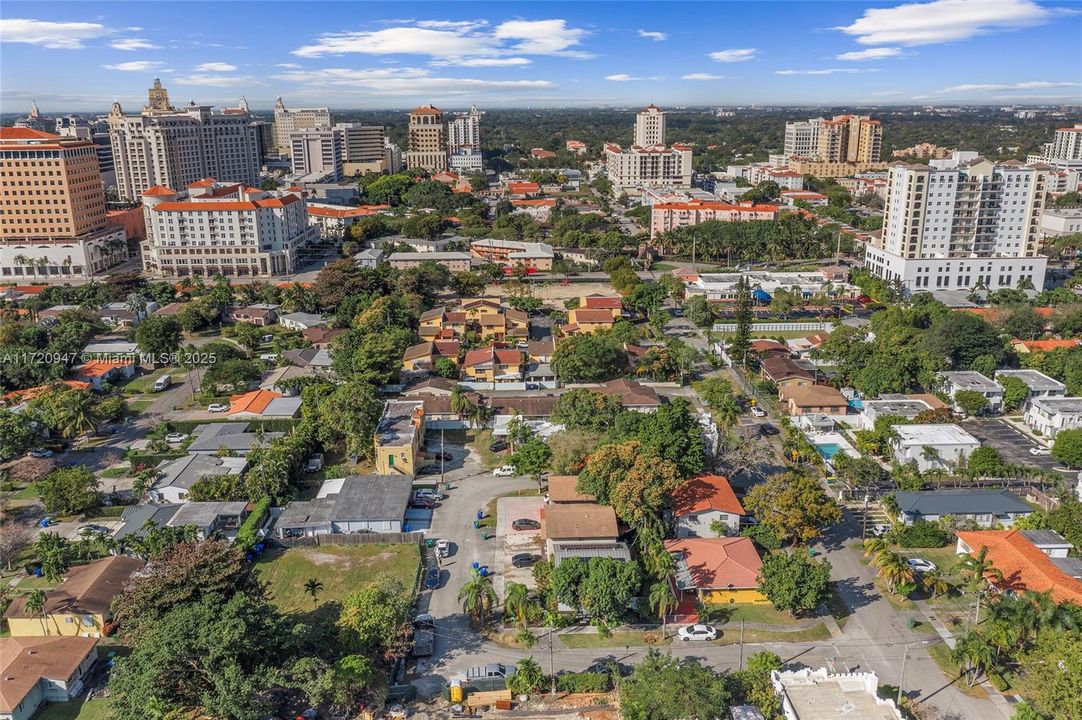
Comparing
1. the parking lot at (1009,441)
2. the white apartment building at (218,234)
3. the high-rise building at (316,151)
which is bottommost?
the parking lot at (1009,441)

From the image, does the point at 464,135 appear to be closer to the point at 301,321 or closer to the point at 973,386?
the point at 301,321

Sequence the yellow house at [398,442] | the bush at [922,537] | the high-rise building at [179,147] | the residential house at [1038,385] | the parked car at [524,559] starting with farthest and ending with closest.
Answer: the high-rise building at [179,147] → the residential house at [1038,385] → the yellow house at [398,442] → the bush at [922,537] → the parked car at [524,559]

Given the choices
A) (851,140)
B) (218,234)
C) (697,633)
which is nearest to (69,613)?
(697,633)

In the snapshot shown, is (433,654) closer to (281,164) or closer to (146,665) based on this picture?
(146,665)

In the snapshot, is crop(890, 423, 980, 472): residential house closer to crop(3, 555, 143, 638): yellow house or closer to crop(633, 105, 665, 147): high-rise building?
crop(3, 555, 143, 638): yellow house

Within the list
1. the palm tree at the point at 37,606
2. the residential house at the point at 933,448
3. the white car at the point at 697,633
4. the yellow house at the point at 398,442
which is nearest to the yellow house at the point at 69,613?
the palm tree at the point at 37,606

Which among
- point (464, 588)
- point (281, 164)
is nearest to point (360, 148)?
point (281, 164)

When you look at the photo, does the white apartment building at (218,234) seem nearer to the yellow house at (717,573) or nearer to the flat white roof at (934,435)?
the flat white roof at (934,435)
